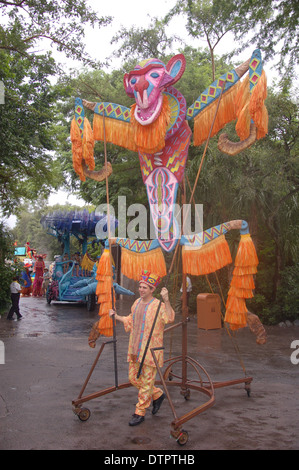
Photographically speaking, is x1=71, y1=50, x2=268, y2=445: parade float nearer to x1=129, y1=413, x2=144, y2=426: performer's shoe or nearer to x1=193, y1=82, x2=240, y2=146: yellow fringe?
x1=193, y1=82, x2=240, y2=146: yellow fringe

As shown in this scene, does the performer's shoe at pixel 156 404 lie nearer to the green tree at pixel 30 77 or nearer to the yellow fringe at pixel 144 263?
the yellow fringe at pixel 144 263

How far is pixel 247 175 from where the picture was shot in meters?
10.5

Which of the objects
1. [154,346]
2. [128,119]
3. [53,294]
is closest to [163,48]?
[53,294]

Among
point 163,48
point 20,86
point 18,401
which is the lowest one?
point 18,401

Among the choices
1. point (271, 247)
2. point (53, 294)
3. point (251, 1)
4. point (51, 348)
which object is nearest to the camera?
point (51, 348)

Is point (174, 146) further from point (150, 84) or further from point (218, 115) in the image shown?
point (150, 84)

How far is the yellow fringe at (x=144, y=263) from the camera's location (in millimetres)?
4574

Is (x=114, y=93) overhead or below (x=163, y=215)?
overhead

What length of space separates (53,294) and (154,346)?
34.6 feet

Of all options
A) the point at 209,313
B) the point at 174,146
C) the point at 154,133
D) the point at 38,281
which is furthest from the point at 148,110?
the point at 38,281

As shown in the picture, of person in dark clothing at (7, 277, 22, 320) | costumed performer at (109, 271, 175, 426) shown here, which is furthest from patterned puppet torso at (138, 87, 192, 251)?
person in dark clothing at (7, 277, 22, 320)

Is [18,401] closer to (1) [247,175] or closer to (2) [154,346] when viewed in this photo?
(2) [154,346]

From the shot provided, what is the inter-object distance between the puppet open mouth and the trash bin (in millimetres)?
6648

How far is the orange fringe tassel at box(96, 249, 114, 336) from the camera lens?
4.69 meters
